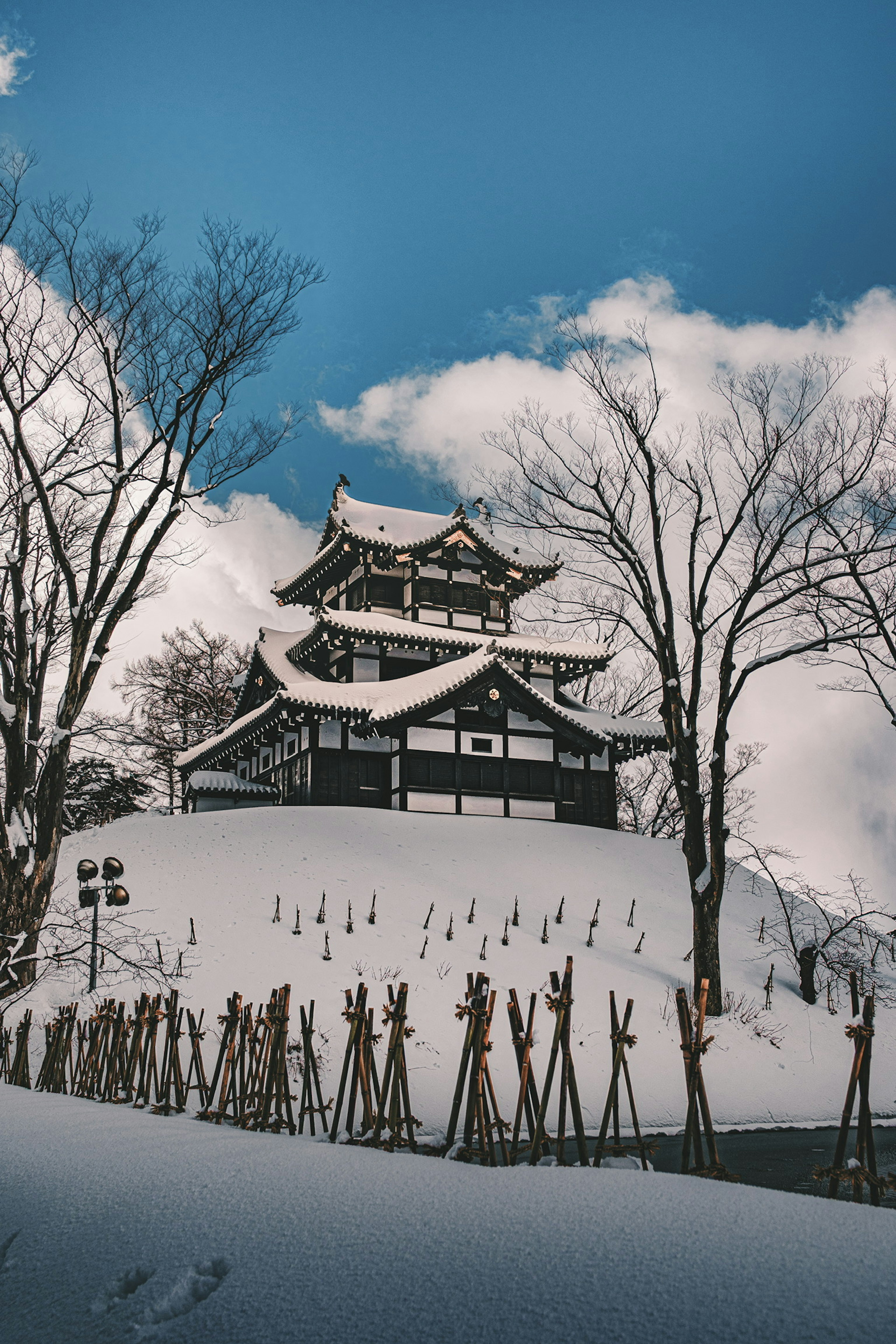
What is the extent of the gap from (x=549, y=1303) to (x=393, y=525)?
27777mm

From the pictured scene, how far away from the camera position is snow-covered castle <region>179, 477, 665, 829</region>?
23766 millimetres

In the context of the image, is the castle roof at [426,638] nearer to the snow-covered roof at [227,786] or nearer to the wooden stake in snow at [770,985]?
the snow-covered roof at [227,786]

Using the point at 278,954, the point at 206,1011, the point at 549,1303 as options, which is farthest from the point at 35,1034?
the point at 549,1303

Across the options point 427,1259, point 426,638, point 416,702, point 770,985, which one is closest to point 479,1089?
point 427,1259

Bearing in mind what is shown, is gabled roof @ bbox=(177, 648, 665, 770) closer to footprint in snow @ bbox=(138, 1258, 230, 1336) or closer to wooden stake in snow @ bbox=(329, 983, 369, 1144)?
wooden stake in snow @ bbox=(329, 983, 369, 1144)

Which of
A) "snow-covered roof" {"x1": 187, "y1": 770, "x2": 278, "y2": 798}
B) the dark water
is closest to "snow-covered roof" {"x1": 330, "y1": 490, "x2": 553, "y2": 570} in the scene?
"snow-covered roof" {"x1": 187, "y1": 770, "x2": 278, "y2": 798}

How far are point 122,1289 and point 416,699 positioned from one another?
66.2 feet

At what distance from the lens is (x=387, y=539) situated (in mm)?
28016

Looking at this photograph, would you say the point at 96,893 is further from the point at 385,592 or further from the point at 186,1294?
the point at 385,592

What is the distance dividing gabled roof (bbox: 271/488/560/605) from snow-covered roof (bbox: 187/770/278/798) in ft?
25.4

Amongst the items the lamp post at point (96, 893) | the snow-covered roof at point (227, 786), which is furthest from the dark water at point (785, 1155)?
the snow-covered roof at point (227, 786)

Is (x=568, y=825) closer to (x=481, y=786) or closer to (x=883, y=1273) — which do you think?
(x=481, y=786)

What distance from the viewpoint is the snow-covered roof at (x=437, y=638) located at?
25.8 metres

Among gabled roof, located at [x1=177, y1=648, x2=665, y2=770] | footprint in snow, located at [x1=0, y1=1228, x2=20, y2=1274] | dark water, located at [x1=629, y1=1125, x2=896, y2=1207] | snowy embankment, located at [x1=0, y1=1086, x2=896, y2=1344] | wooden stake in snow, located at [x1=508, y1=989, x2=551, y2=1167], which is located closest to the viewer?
snowy embankment, located at [x1=0, y1=1086, x2=896, y2=1344]
